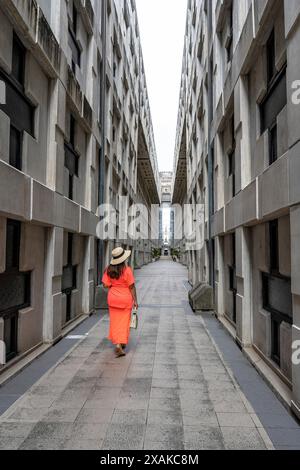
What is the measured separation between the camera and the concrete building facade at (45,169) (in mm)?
5457

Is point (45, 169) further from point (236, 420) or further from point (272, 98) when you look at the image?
point (236, 420)

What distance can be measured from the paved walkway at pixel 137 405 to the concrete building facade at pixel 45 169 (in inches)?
45.4

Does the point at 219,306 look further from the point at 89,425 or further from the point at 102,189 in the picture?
the point at 89,425

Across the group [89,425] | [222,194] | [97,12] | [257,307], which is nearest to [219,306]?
[222,194]

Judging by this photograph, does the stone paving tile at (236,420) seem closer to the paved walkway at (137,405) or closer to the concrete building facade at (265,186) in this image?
the paved walkway at (137,405)

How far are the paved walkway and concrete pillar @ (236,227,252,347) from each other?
2.11ft

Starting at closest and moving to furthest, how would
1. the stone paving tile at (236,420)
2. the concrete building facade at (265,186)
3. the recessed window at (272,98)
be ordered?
1. the stone paving tile at (236,420)
2. the concrete building facade at (265,186)
3. the recessed window at (272,98)

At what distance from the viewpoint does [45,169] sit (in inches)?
279

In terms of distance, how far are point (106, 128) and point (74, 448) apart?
12066mm

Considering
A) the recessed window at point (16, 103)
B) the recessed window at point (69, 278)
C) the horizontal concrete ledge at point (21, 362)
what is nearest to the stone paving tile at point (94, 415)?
the horizontal concrete ledge at point (21, 362)

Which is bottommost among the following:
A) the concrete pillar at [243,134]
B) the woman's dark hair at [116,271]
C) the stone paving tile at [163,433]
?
the stone paving tile at [163,433]

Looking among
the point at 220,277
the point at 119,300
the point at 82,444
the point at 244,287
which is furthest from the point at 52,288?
the point at 220,277

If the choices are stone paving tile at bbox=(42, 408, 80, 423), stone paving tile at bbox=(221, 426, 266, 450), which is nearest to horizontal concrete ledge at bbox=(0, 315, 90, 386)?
stone paving tile at bbox=(42, 408, 80, 423)
